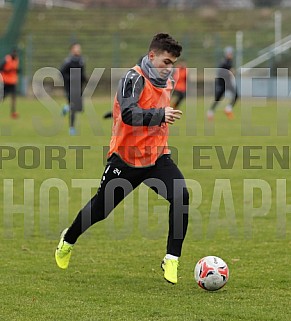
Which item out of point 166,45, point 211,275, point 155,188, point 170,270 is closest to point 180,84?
point 155,188

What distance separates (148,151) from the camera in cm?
720

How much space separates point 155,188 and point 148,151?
0.33m

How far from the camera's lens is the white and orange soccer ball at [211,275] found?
22.1 feet

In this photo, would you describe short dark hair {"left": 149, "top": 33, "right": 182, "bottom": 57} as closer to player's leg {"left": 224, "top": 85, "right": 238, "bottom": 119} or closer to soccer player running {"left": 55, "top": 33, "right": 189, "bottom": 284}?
soccer player running {"left": 55, "top": 33, "right": 189, "bottom": 284}

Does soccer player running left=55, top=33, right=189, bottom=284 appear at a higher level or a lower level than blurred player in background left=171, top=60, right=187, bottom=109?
lower

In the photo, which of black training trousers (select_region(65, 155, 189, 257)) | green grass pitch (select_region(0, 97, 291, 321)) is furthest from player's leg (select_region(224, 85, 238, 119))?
black training trousers (select_region(65, 155, 189, 257))

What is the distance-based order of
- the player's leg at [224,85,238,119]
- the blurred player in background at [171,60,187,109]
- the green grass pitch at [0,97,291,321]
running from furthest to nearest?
the blurred player in background at [171,60,187,109]
the player's leg at [224,85,238,119]
the green grass pitch at [0,97,291,321]

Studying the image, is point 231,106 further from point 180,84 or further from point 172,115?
point 172,115

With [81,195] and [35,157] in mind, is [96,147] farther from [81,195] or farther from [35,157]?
[81,195]

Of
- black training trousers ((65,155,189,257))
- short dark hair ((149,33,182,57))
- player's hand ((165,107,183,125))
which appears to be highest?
short dark hair ((149,33,182,57))

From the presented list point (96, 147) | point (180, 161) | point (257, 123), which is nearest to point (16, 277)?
point (180, 161)

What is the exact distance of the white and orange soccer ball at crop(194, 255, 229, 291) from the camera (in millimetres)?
6746

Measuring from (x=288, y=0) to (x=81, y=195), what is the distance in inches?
1434

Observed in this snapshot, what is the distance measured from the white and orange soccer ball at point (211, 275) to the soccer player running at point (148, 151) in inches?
9.4
